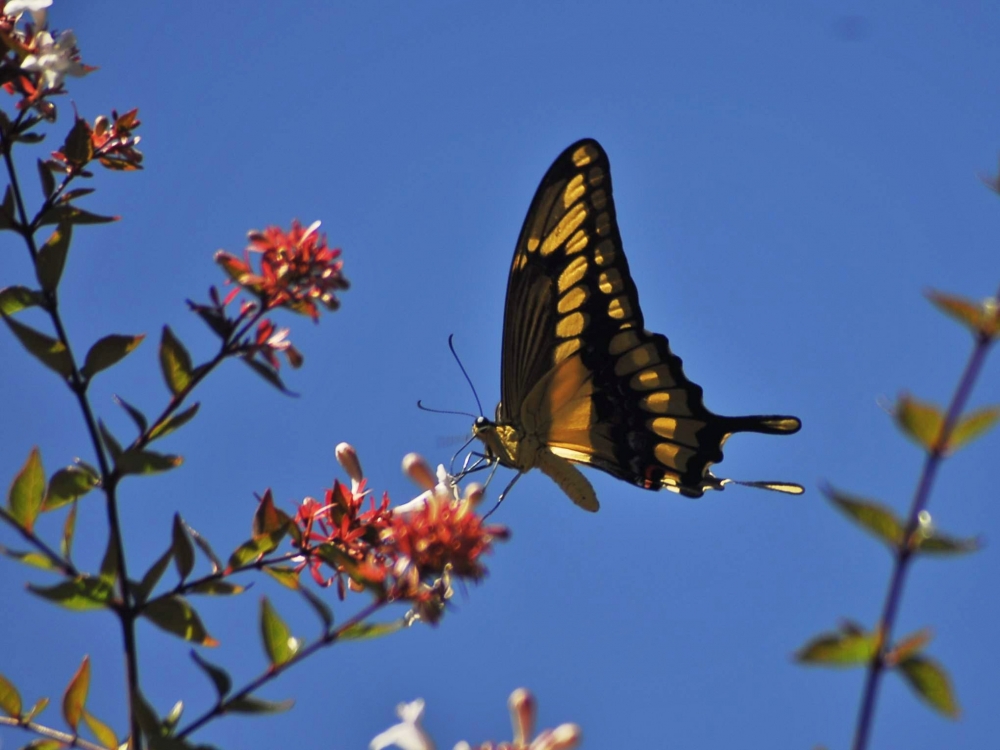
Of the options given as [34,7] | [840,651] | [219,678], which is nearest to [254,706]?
[219,678]

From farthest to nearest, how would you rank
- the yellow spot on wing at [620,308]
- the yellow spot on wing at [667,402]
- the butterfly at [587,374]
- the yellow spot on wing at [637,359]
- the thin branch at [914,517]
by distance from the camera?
the yellow spot on wing at [667,402]
the yellow spot on wing at [637,359]
the yellow spot on wing at [620,308]
the butterfly at [587,374]
the thin branch at [914,517]

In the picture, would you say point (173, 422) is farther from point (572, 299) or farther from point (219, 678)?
point (572, 299)

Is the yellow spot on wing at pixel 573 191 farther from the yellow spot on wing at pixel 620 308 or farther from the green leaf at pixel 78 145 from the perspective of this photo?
the green leaf at pixel 78 145

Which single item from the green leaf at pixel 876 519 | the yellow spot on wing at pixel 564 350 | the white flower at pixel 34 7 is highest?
the yellow spot on wing at pixel 564 350

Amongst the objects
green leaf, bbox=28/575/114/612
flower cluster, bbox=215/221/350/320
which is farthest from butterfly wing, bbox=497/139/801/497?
green leaf, bbox=28/575/114/612

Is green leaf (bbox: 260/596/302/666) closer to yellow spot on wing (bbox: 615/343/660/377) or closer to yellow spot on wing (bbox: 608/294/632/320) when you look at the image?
yellow spot on wing (bbox: 608/294/632/320)

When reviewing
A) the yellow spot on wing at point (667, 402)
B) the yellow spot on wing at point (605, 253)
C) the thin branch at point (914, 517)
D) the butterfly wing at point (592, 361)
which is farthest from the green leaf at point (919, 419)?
the yellow spot on wing at point (667, 402)
